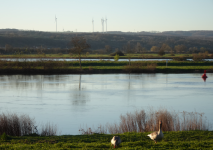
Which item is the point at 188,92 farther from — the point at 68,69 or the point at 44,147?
the point at 68,69

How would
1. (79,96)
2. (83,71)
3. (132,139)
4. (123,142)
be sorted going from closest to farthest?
(123,142) < (132,139) < (79,96) < (83,71)

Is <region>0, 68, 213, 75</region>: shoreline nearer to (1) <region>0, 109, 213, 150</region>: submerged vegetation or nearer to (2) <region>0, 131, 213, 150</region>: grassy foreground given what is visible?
(1) <region>0, 109, 213, 150</region>: submerged vegetation

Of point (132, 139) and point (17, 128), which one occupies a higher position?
point (132, 139)

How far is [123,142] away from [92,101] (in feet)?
35.3

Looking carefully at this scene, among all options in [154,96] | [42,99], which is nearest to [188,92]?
[154,96]

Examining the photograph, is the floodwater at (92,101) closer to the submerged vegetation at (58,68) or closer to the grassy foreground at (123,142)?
the grassy foreground at (123,142)

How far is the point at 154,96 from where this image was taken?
70.9ft

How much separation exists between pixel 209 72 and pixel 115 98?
86.3ft

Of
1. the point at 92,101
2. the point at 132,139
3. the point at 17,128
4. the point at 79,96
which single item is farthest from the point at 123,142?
the point at 79,96

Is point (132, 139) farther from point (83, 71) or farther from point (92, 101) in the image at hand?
point (83, 71)

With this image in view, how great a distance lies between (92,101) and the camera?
1969cm

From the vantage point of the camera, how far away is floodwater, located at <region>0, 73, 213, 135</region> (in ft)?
48.8

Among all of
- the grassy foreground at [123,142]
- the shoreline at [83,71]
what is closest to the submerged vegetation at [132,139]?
the grassy foreground at [123,142]

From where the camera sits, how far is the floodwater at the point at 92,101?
1488 cm
